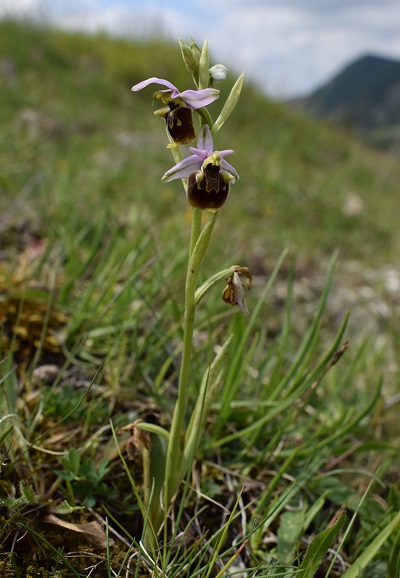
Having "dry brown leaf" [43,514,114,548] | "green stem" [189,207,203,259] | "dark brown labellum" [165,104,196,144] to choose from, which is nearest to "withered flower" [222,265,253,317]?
"green stem" [189,207,203,259]

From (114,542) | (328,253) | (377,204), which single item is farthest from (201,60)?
(377,204)

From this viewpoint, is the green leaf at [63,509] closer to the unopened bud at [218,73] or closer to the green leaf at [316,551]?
the green leaf at [316,551]

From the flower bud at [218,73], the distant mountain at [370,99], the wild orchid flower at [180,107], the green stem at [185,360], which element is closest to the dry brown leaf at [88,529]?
the green stem at [185,360]

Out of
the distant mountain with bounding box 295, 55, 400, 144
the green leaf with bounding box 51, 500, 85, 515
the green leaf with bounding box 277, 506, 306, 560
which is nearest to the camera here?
the green leaf with bounding box 51, 500, 85, 515

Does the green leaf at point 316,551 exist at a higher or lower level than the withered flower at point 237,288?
lower

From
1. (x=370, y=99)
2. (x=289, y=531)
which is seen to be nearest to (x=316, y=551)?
(x=289, y=531)

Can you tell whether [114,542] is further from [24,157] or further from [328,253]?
[328,253]

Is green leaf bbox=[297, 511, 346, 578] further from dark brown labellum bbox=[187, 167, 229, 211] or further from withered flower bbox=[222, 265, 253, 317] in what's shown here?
dark brown labellum bbox=[187, 167, 229, 211]
